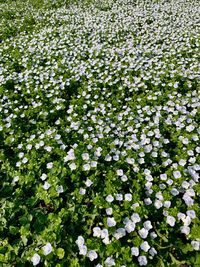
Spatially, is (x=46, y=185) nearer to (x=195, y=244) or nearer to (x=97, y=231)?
(x=97, y=231)

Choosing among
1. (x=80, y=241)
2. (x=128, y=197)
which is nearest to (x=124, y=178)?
(x=128, y=197)

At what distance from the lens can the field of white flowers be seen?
2.98 m

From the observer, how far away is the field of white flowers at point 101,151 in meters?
2.98

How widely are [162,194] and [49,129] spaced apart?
6.67ft

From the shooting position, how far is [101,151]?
404 centimetres

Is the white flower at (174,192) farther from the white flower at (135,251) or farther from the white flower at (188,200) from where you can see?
the white flower at (135,251)

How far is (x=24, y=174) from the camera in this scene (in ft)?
12.6

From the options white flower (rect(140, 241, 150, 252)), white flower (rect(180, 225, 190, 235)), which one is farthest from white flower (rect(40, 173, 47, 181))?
white flower (rect(180, 225, 190, 235))

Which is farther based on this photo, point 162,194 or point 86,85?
point 86,85

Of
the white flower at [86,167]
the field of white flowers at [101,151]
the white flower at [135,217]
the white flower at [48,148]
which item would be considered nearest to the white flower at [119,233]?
the field of white flowers at [101,151]

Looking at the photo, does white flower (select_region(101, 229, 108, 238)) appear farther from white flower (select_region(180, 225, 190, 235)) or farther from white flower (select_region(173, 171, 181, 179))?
white flower (select_region(173, 171, 181, 179))

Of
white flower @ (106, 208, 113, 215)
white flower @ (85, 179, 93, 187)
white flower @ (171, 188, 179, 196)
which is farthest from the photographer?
white flower @ (85, 179, 93, 187)

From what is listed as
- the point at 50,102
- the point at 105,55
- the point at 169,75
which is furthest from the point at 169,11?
the point at 50,102

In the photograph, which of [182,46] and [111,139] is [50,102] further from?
[182,46]
